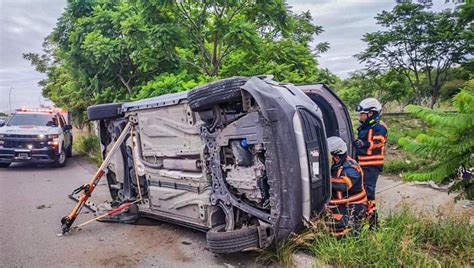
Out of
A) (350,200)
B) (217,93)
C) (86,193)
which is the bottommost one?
(350,200)

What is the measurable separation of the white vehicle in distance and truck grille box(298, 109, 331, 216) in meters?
10.4

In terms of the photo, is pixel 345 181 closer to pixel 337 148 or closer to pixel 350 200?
pixel 350 200

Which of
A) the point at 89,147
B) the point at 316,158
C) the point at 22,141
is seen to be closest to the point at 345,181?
the point at 316,158

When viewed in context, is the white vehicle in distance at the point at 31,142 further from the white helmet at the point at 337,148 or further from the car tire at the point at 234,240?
the white helmet at the point at 337,148

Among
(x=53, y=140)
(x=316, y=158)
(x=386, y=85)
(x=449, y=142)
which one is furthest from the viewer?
(x=386, y=85)

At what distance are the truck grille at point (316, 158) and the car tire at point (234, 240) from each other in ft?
2.12

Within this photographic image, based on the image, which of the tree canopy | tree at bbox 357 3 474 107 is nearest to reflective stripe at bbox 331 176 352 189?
the tree canopy

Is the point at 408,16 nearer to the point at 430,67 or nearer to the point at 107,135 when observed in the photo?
the point at 430,67

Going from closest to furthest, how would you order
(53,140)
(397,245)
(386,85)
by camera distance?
(397,245), (53,140), (386,85)

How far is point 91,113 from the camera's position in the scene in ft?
19.0

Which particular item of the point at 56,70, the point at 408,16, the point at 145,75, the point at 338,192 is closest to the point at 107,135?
the point at 338,192

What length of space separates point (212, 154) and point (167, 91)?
472cm

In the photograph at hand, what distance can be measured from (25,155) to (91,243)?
26.9 ft

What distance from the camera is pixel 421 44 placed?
13125mm
